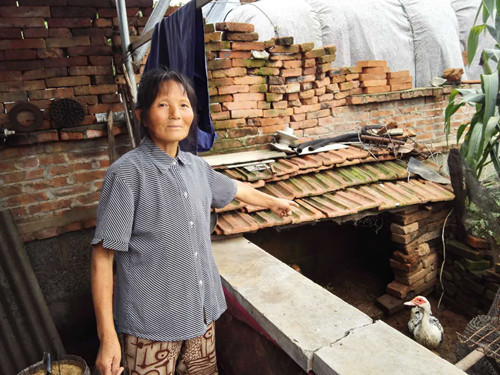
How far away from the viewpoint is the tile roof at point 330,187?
319cm

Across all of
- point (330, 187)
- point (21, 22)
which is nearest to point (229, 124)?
point (330, 187)

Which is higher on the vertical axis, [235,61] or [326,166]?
[235,61]

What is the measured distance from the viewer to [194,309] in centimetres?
154

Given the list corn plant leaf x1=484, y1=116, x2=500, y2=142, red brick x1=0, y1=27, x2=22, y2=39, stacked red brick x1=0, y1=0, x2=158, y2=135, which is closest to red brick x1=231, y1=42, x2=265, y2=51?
stacked red brick x1=0, y1=0, x2=158, y2=135

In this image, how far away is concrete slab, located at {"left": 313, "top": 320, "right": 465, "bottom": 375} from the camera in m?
1.41

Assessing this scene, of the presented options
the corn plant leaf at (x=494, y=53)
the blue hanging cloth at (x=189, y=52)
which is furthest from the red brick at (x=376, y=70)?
the blue hanging cloth at (x=189, y=52)

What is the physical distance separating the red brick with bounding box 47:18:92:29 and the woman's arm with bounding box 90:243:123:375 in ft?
7.92

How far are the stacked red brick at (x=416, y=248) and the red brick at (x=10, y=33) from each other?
4288 millimetres

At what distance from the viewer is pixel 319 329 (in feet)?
5.55

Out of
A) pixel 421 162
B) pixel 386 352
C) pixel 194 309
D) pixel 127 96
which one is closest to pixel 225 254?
pixel 194 309

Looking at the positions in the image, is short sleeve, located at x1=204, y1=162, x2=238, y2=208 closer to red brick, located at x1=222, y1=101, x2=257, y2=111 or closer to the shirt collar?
the shirt collar

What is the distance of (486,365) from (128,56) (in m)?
4.06

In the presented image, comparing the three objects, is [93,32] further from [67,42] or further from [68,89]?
[68,89]

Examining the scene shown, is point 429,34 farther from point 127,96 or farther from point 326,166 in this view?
point 127,96
